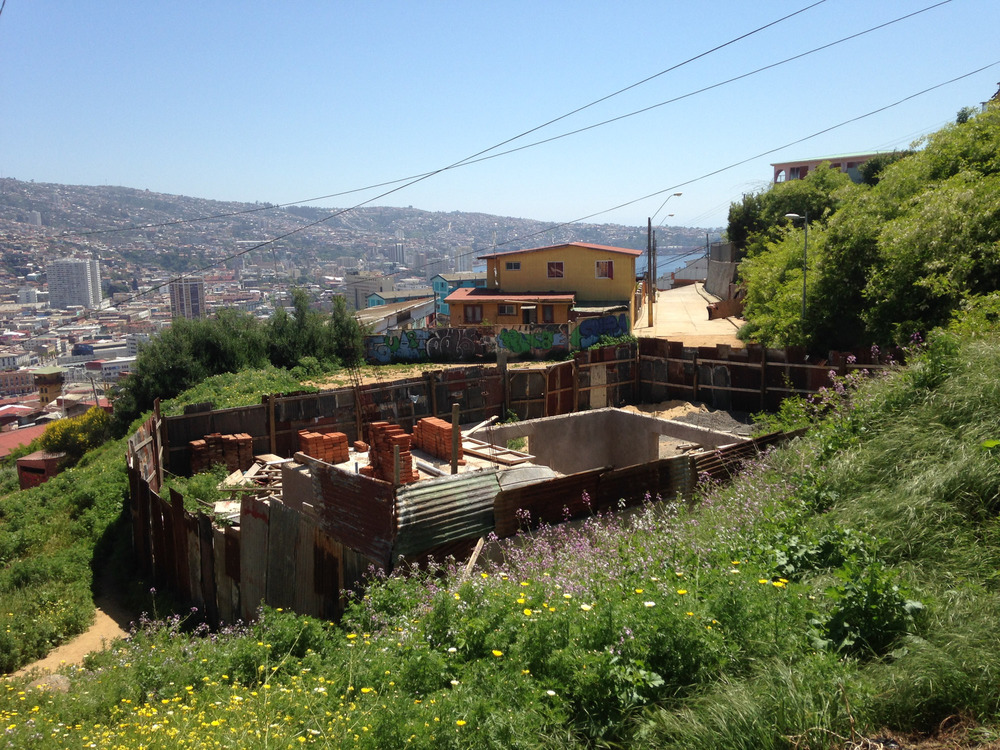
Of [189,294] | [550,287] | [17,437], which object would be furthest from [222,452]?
[189,294]

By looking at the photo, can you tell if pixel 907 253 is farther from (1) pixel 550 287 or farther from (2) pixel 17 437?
(2) pixel 17 437

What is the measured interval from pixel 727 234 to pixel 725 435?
4088 cm

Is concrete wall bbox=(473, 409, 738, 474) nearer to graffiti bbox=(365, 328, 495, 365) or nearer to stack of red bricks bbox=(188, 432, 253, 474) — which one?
stack of red bricks bbox=(188, 432, 253, 474)

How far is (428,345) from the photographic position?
1271 inches

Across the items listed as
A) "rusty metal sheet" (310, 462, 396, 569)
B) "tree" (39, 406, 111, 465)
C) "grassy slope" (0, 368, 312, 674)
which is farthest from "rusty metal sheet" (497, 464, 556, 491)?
"tree" (39, 406, 111, 465)

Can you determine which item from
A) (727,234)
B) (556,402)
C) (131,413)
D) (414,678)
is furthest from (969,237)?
(727,234)

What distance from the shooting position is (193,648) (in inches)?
239

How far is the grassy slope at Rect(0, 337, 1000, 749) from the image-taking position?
10.4ft

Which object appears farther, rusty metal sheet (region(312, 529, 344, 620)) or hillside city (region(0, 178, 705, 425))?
hillside city (region(0, 178, 705, 425))

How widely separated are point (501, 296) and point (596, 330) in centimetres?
680

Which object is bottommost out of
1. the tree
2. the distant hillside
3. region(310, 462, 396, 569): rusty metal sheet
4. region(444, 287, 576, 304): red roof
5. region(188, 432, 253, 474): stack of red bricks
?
the tree

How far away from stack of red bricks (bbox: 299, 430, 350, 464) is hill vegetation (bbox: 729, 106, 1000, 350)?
10743mm

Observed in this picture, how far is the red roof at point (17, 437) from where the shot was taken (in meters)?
37.1

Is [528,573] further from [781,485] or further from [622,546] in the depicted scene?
[781,485]
